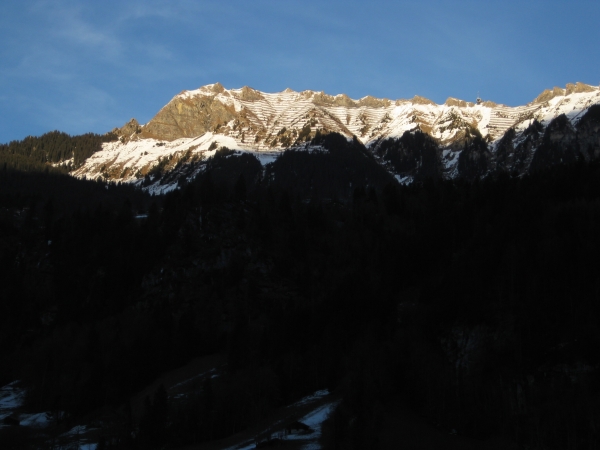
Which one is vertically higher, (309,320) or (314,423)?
(309,320)

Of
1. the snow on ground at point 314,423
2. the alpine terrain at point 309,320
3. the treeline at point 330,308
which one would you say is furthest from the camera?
the treeline at point 330,308

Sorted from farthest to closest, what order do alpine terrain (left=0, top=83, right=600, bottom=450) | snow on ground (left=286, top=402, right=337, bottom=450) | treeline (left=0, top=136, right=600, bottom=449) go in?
treeline (left=0, top=136, right=600, bottom=449) → alpine terrain (left=0, top=83, right=600, bottom=450) → snow on ground (left=286, top=402, right=337, bottom=450)

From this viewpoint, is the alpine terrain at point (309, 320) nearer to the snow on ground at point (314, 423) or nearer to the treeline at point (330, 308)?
the treeline at point (330, 308)

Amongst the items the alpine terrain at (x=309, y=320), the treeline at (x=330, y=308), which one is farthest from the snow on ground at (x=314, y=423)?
the treeline at (x=330, y=308)

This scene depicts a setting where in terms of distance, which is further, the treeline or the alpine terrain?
the treeline

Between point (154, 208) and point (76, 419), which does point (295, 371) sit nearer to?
point (76, 419)

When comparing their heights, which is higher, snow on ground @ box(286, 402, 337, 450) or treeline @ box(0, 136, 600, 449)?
treeline @ box(0, 136, 600, 449)

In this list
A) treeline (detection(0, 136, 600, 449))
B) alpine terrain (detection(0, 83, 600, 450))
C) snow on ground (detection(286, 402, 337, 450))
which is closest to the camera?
snow on ground (detection(286, 402, 337, 450))

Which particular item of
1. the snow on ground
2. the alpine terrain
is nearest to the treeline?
the alpine terrain

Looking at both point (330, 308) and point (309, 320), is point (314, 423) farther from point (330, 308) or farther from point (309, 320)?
point (330, 308)

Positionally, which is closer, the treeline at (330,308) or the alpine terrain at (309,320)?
the alpine terrain at (309,320)

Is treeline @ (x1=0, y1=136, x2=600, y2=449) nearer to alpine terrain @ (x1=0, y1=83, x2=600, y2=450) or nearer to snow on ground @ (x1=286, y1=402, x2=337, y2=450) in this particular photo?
alpine terrain @ (x1=0, y1=83, x2=600, y2=450)

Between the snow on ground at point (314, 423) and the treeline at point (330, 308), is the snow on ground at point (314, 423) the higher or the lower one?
the lower one

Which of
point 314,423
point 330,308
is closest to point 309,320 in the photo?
point 330,308
